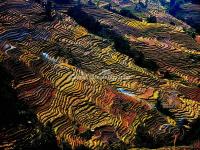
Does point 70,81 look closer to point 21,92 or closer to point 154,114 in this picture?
point 21,92

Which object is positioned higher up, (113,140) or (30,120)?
(30,120)

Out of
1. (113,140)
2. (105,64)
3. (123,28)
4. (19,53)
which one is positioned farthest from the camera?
(123,28)

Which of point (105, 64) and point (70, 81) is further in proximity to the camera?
point (105, 64)

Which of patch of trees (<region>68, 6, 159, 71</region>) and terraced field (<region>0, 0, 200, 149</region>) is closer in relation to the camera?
terraced field (<region>0, 0, 200, 149</region>)

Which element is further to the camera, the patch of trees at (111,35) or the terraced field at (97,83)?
the patch of trees at (111,35)

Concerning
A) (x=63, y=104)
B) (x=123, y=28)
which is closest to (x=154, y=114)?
(x=63, y=104)

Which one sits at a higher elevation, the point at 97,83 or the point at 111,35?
the point at 111,35

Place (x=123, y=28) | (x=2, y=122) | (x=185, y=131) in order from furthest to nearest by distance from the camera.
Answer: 1. (x=123, y=28)
2. (x=185, y=131)
3. (x=2, y=122)

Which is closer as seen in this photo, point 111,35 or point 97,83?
point 97,83
